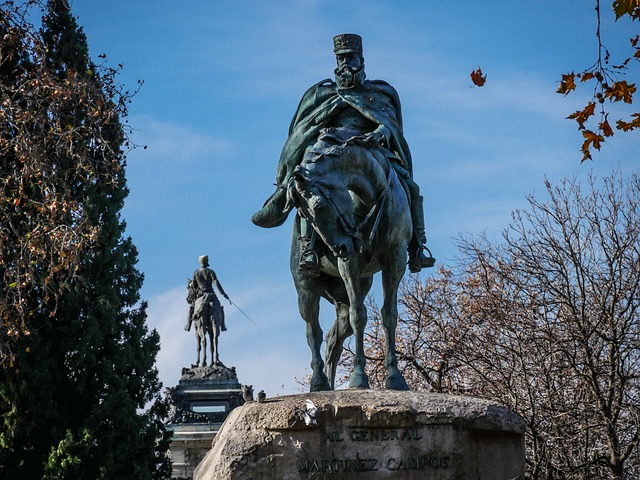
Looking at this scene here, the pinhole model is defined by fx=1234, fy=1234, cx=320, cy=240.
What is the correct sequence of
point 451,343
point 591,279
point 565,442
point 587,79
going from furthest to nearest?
point 451,343
point 591,279
point 565,442
point 587,79

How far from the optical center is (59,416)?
23234mm

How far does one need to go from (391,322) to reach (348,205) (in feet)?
5.05

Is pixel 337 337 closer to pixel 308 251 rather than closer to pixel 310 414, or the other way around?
pixel 308 251

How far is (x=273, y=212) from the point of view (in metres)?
12.1

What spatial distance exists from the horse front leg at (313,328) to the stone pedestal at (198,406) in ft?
76.9

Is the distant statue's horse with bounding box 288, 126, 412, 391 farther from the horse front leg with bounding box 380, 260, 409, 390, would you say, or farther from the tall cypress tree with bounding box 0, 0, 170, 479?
the tall cypress tree with bounding box 0, 0, 170, 479

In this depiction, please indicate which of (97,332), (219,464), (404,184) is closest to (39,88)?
(97,332)

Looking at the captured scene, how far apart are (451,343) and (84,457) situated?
7.35m

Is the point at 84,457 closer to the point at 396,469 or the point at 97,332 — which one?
the point at 97,332

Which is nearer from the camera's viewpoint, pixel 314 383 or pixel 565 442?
pixel 314 383

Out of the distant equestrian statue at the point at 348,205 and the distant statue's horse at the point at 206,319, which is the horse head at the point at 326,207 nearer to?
the distant equestrian statue at the point at 348,205

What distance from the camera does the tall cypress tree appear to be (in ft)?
73.3

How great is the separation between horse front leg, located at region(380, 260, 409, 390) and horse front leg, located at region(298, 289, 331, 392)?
0.63 m

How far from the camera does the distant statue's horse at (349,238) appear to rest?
10.4m
